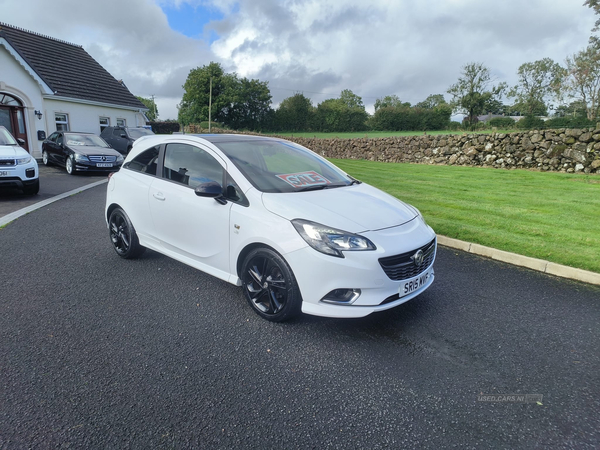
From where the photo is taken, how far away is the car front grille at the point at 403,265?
319 centimetres

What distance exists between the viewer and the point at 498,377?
2.85 metres

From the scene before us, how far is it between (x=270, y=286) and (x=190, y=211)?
126cm

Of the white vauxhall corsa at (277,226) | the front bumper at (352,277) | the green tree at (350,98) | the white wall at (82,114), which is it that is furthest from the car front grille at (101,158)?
the green tree at (350,98)

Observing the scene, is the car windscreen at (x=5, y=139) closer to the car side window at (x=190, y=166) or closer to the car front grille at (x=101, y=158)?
the car front grille at (x=101, y=158)

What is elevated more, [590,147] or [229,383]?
[590,147]

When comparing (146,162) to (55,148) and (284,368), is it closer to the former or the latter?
(284,368)

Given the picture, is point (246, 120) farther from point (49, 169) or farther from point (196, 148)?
point (196, 148)

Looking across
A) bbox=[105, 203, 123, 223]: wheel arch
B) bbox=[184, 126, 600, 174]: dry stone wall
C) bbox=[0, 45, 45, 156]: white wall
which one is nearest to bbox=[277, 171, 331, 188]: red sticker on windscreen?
bbox=[105, 203, 123, 223]: wheel arch

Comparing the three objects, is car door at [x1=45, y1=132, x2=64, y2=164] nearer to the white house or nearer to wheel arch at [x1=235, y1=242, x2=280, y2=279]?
the white house

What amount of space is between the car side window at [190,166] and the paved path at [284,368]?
121 cm

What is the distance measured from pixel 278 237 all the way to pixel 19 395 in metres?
2.10

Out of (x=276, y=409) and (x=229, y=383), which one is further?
(x=229, y=383)

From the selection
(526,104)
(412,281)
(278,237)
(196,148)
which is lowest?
(412,281)

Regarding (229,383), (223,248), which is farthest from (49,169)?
(229,383)
